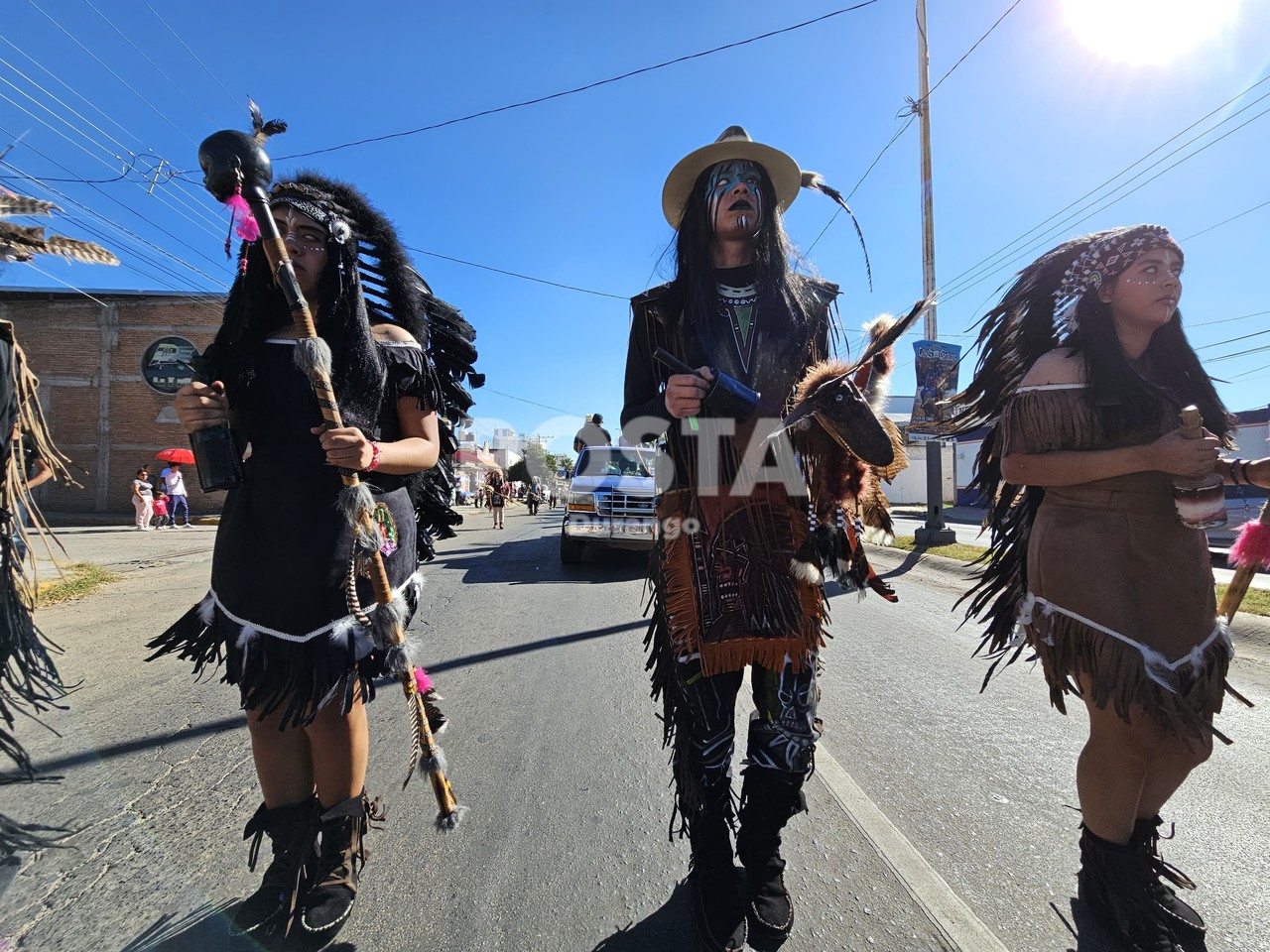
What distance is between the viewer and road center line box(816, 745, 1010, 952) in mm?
1606

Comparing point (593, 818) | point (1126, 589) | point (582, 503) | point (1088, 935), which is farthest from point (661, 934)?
point (582, 503)

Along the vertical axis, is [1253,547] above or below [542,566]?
above

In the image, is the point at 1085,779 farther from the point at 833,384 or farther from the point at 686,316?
the point at 686,316

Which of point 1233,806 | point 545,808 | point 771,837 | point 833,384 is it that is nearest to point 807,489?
point 833,384

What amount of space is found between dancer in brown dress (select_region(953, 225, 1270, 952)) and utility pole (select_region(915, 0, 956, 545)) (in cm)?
944

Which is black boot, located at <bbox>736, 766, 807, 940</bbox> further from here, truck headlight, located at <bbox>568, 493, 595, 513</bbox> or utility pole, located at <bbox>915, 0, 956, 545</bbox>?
utility pole, located at <bbox>915, 0, 956, 545</bbox>

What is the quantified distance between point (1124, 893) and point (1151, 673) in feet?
1.84

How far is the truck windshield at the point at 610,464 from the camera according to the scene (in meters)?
8.67

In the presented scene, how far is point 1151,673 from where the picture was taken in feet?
4.82

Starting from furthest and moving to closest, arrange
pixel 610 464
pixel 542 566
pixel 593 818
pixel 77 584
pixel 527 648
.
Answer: pixel 610 464 → pixel 542 566 → pixel 77 584 → pixel 527 648 → pixel 593 818

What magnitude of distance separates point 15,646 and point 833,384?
1.92 m

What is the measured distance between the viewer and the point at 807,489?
1706 mm

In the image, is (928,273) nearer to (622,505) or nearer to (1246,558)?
(622,505)

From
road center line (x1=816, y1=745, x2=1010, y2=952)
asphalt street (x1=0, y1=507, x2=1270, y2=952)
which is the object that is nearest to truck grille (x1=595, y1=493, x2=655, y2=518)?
asphalt street (x1=0, y1=507, x2=1270, y2=952)
